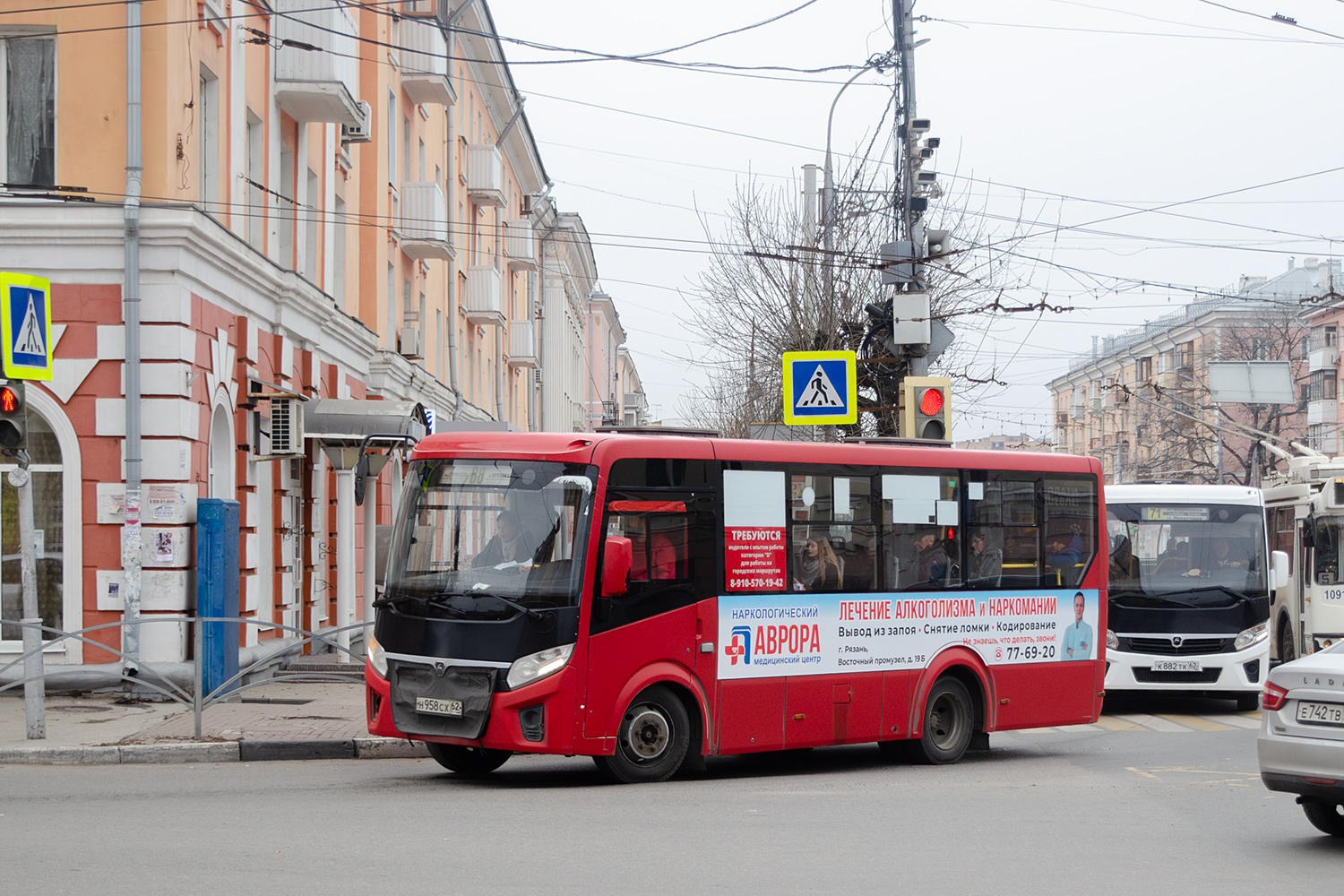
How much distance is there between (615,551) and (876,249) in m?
18.2

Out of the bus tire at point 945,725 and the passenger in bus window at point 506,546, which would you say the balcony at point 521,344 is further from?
the passenger in bus window at point 506,546

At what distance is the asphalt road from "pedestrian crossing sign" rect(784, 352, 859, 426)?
623cm

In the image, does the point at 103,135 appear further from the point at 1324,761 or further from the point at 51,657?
the point at 1324,761

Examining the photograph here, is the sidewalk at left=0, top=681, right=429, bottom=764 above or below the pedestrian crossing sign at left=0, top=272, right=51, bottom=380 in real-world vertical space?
below

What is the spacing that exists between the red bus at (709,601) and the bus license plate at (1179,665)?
3793 millimetres

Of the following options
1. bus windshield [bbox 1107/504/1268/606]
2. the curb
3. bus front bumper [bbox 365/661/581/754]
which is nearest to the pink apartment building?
the curb

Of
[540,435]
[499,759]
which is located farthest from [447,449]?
[499,759]

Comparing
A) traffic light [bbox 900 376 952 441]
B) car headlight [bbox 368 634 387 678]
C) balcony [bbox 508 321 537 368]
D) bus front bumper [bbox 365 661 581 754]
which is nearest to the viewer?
bus front bumper [bbox 365 661 581 754]

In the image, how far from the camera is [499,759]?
11664 mm

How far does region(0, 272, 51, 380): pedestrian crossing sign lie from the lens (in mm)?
12398

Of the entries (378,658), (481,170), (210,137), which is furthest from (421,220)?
(378,658)

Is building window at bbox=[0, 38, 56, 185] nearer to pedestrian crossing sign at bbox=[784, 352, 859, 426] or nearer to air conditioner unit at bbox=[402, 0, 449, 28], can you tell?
pedestrian crossing sign at bbox=[784, 352, 859, 426]

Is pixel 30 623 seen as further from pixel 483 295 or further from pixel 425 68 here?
pixel 483 295

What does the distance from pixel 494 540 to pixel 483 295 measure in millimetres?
28649
